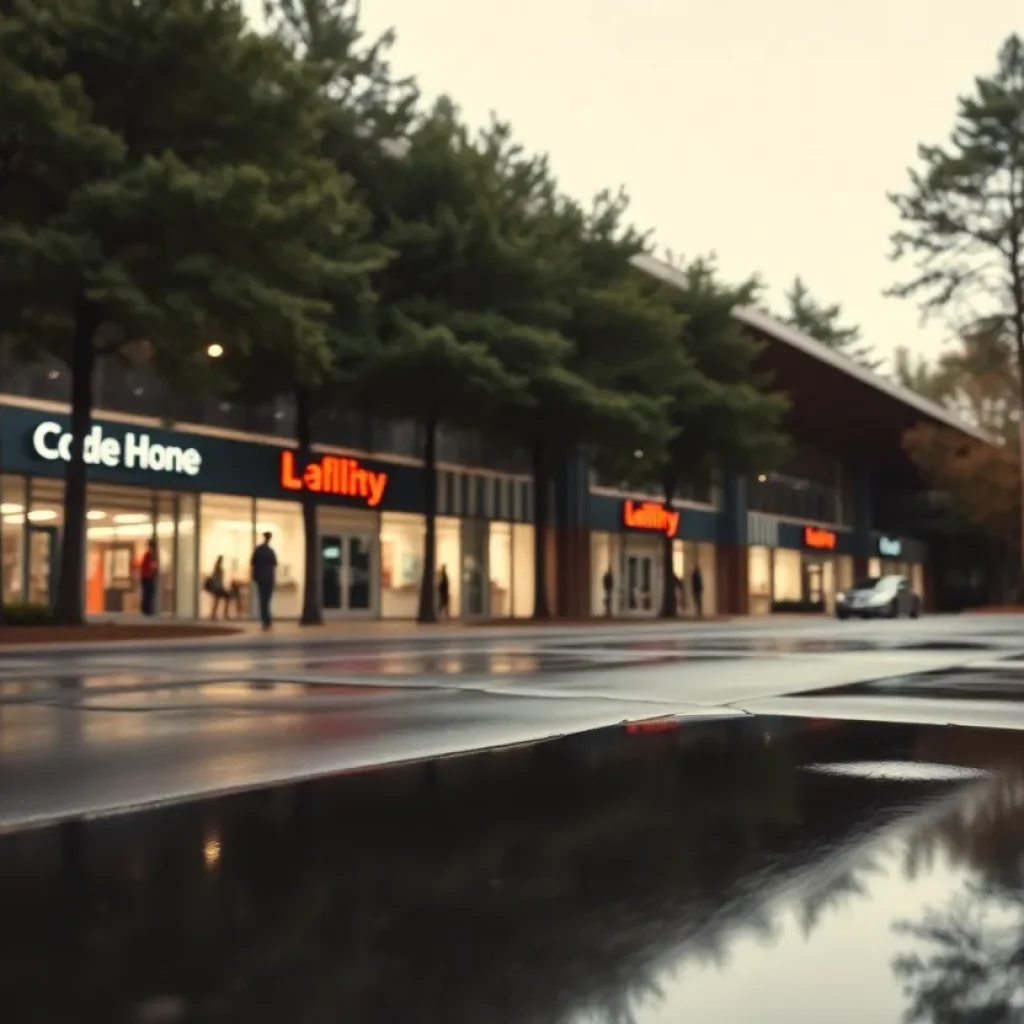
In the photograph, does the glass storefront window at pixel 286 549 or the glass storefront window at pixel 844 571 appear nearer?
the glass storefront window at pixel 286 549

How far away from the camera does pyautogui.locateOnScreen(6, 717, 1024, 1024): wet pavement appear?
3.05 metres

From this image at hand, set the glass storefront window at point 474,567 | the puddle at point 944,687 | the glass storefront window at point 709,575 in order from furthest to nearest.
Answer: the glass storefront window at point 709,575, the glass storefront window at point 474,567, the puddle at point 944,687

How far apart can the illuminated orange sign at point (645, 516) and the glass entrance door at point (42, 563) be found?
25.0 meters

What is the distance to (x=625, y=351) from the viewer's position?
40.5 meters

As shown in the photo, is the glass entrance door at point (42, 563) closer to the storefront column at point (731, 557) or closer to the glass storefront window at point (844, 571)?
the storefront column at point (731, 557)

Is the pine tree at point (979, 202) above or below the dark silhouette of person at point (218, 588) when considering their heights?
above

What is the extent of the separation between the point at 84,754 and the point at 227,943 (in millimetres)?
4134

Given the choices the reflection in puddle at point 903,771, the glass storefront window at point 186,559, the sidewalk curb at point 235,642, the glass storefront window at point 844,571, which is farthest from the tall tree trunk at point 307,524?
the glass storefront window at point 844,571

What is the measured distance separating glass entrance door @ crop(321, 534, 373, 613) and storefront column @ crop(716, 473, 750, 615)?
80.2 ft

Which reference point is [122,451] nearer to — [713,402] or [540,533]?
[540,533]

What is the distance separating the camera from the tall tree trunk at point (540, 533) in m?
40.0

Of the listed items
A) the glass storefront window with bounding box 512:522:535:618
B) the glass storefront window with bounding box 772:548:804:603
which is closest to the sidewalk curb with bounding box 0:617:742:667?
the glass storefront window with bounding box 512:522:535:618

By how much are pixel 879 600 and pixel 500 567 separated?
41.8 ft

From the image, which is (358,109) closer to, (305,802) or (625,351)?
A: (625,351)
